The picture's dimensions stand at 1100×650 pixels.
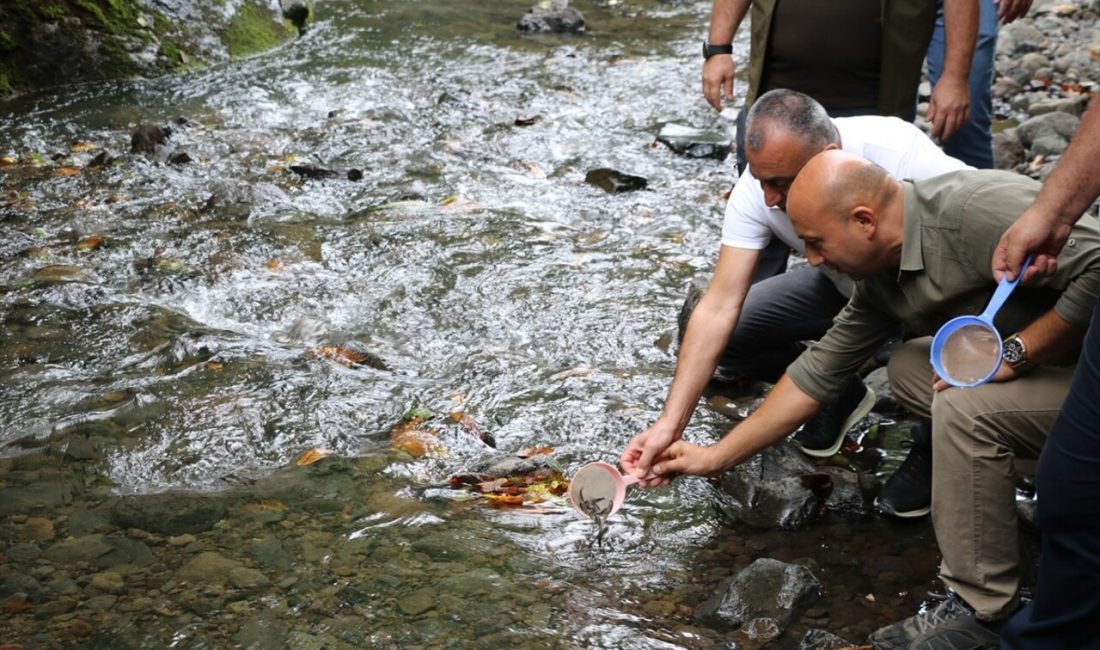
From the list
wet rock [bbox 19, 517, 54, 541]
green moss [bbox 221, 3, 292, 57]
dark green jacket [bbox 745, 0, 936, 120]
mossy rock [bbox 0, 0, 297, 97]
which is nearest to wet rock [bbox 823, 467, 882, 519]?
dark green jacket [bbox 745, 0, 936, 120]

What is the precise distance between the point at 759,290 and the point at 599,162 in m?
3.65

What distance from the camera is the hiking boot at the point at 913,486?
378 cm

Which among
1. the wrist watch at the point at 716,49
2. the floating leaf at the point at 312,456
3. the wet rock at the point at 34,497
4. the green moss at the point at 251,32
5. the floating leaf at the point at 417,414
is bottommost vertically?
the floating leaf at the point at 417,414

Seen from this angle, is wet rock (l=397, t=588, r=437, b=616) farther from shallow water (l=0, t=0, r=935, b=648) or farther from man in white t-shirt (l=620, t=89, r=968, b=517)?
man in white t-shirt (l=620, t=89, r=968, b=517)

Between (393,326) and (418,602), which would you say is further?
(393,326)

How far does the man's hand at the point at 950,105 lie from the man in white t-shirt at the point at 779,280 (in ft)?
1.91

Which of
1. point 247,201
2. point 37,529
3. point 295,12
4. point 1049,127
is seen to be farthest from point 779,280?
point 295,12

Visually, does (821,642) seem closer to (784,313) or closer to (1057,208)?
(1057,208)

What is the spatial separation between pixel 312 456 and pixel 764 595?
1831 millimetres

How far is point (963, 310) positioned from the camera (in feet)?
10.3

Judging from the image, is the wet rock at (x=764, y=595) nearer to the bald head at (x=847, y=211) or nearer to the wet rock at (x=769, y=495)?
the wet rock at (x=769, y=495)

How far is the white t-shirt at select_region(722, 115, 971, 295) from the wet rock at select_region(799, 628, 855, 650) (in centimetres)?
138

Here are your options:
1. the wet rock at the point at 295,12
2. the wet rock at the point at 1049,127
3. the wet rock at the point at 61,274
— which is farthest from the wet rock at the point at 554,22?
the wet rock at the point at 61,274

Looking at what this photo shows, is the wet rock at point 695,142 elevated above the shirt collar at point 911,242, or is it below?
below
